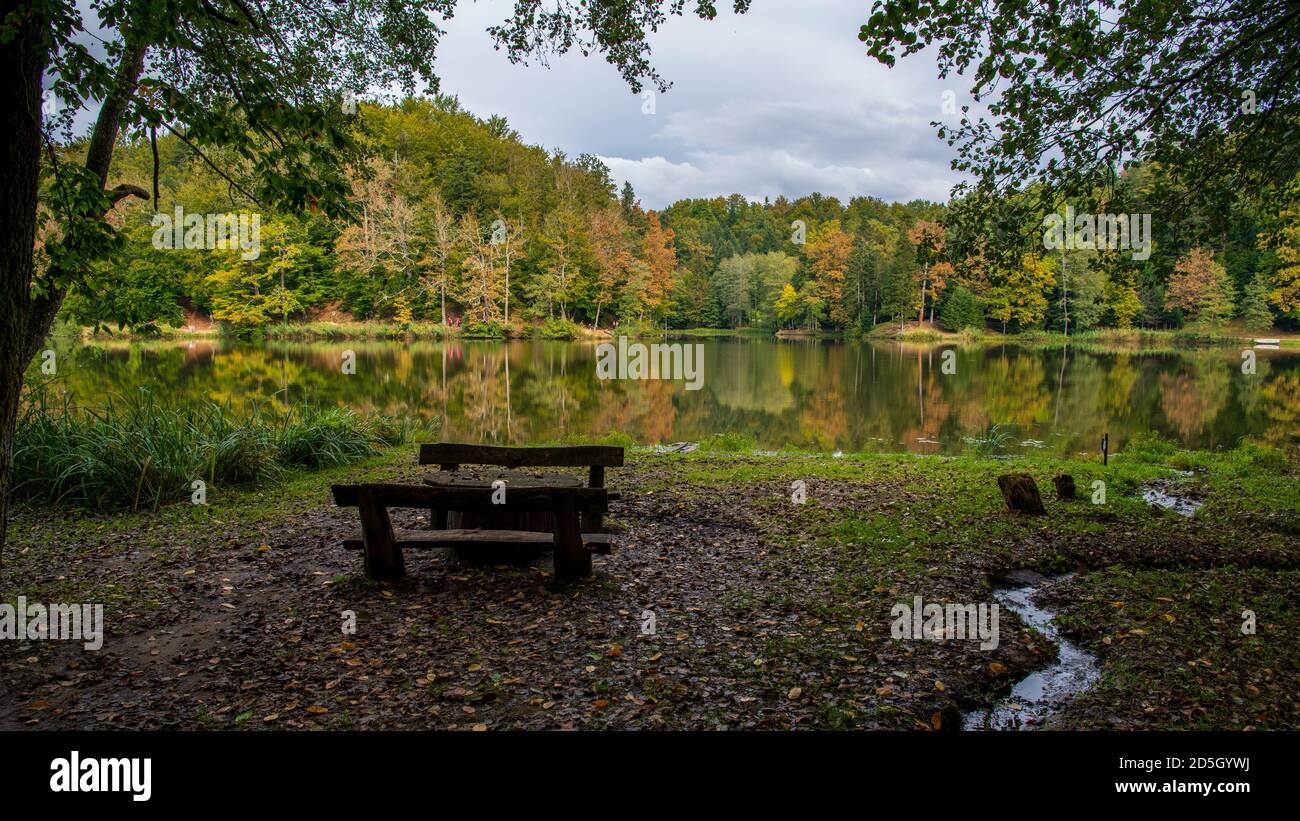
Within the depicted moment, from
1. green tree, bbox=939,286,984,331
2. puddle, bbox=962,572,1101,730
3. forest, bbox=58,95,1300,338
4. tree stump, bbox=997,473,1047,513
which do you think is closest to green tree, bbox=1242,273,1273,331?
forest, bbox=58,95,1300,338

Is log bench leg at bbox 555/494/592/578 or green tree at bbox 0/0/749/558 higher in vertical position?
green tree at bbox 0/0/749/558

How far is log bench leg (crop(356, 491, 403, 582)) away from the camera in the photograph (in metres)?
5.71

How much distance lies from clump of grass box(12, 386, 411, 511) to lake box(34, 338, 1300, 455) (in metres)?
2.17

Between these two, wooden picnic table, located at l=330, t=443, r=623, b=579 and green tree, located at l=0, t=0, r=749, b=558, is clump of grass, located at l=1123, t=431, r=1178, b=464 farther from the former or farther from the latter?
green tree, located at l=0, t=0, r=749, b=558

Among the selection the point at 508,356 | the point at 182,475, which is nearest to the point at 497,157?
the point at 508,356

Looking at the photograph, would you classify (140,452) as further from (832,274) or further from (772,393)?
(832,274)

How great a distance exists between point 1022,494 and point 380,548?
6793 millimetres

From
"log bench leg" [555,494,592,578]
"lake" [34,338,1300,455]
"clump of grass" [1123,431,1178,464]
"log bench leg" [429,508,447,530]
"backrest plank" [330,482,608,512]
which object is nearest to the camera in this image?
"backrest plank" [330,482,608,512]

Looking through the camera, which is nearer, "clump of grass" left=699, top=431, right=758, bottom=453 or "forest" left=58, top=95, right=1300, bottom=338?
"clump of grass" left=699, top=431, right=758, bottom=453

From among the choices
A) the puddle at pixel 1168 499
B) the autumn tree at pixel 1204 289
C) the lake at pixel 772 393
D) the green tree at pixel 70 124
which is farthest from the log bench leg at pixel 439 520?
the autumn tree at pixel 1204 289

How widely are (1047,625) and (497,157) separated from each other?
230 ft

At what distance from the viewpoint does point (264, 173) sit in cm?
430
